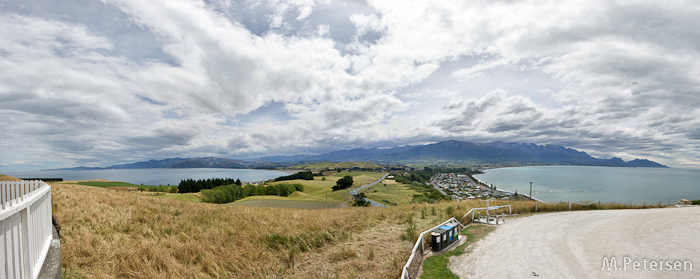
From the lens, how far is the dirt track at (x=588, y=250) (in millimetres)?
7984

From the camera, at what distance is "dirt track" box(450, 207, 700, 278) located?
26.2 ft

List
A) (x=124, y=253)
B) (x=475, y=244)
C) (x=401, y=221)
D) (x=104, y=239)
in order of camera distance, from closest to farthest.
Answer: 1. (x=124, y=253)
2. (x=104, y=239)
3. (x=475, y=244)
4. (x=401, y=221)

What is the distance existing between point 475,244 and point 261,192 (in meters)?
76.6

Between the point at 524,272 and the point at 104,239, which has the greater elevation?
the point at 104,239

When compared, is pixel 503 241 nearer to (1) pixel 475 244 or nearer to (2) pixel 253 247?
(1) pixel 475 244

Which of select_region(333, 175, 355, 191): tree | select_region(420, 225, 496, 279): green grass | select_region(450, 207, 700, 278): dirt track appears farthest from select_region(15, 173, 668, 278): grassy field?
select_region(333, 175, 355, 191): tree

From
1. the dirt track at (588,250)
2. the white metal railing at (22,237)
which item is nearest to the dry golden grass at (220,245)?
the white metal railing at (22,237)

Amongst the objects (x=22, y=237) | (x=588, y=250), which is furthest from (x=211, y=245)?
(x=588, y=250)

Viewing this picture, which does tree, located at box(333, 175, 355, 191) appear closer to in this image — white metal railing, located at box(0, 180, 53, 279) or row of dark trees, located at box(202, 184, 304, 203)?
row of dark trees, located at box(202, 184, 304, 203)

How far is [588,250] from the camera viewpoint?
9672mm

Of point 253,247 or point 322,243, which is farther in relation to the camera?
point 322,243

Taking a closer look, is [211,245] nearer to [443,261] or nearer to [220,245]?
[220,245]

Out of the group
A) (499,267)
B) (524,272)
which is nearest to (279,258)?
(499,267)

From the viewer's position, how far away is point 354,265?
8648 mm
